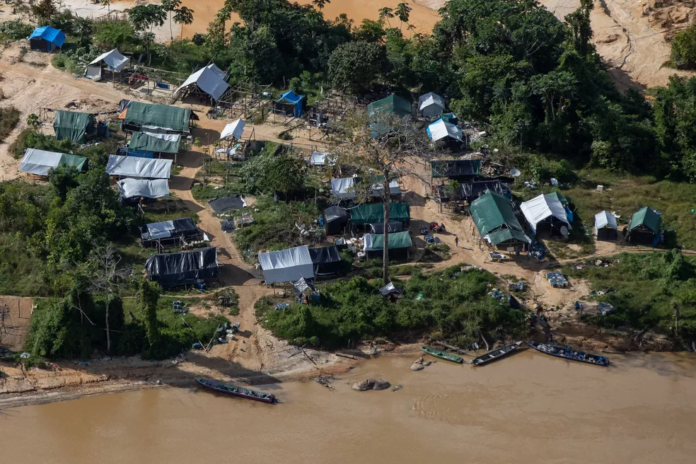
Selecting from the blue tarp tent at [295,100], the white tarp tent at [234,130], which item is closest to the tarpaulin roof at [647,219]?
the blue tarp tent at [295,100]

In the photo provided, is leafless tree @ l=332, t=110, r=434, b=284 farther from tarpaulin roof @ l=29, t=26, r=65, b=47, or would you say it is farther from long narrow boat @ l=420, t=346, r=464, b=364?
tarpaulin roof @ l=29, t=26, r=65, b=47

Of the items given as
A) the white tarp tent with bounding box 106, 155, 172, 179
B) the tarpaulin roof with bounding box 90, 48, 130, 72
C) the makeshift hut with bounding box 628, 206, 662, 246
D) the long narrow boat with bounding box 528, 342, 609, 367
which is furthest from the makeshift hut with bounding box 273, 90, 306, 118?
the long narrow boat with bounding box 528, 342, 609, 367

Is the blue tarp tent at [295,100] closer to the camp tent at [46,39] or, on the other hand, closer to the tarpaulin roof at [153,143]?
the tarpaulin roof at [153,143]

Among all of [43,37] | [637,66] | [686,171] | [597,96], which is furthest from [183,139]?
[637,66]

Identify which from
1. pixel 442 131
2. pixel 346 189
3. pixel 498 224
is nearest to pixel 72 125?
pixel 346 189

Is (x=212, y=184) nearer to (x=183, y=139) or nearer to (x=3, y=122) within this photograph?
(x=183, y=139)
